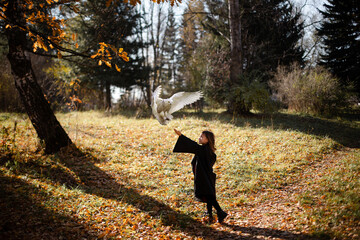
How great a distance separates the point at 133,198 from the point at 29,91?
13.2ft

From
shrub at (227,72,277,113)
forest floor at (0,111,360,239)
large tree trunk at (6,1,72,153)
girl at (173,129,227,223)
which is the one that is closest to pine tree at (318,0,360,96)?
shrub at (227,72,277,113)

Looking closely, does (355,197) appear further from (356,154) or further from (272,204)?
(356,154)

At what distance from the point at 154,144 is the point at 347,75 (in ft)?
54.8

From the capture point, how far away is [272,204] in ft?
14.6

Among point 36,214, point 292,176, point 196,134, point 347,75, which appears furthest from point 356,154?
point 347,75

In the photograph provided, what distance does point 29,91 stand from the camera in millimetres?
5773

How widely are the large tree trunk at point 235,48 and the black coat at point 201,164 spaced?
8036 mm

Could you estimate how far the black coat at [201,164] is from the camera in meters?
3.80

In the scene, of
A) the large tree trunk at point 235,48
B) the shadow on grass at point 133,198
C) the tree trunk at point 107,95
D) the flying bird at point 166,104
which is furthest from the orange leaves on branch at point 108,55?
the tree trunk at point 107,95

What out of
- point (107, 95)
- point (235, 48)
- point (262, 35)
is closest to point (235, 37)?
point (235, 48)

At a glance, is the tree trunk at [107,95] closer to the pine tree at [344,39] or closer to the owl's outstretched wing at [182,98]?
the owl's outstretched wing at [182,98]

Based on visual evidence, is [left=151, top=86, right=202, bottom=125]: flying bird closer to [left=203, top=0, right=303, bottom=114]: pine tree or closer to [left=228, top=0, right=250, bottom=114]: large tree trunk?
[left=228, top=0, right=250, bottom=114]: large tree trunk

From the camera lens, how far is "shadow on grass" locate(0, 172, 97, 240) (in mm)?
3129

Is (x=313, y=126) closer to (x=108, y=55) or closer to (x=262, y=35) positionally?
(x=108, y=55)
